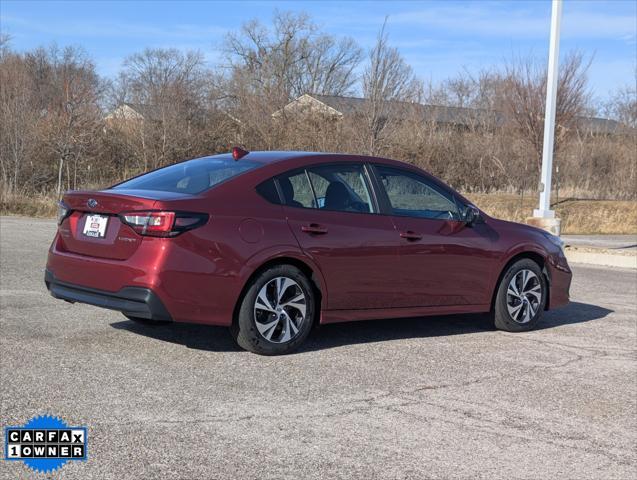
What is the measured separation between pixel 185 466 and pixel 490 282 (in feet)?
14.2

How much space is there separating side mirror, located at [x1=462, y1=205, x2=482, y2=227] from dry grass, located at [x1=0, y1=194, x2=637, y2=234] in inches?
742

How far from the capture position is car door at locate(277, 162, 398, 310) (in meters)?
6.43

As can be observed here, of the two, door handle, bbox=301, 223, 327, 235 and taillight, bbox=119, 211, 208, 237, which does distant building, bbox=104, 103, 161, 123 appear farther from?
taillight, bbox=119, 211, 208, 237

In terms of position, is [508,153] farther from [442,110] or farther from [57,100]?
[57,100]

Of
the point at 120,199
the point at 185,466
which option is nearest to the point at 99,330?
the point at 120,199

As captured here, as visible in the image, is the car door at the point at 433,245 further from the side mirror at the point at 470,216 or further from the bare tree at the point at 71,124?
the bare tree at the point at 71,124

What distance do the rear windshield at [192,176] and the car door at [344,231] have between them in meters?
0.41

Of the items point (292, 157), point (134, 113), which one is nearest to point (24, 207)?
point (134, 113)

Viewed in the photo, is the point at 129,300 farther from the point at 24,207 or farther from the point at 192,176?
the point at 24,207

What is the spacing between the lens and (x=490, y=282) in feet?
24.9

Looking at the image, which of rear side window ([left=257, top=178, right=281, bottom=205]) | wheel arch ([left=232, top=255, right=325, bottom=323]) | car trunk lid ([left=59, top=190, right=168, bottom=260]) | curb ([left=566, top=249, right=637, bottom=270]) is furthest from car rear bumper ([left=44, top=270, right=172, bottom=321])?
curb ([left=566, top=249, right=637, bottom=270])

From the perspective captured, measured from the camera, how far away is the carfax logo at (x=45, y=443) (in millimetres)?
3994

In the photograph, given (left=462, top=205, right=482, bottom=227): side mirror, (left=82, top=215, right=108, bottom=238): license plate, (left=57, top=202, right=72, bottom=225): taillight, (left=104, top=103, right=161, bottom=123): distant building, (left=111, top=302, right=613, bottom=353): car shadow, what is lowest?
(left=111, top=302, right=613, bottom=353): car shadow

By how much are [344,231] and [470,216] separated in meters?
1.46
